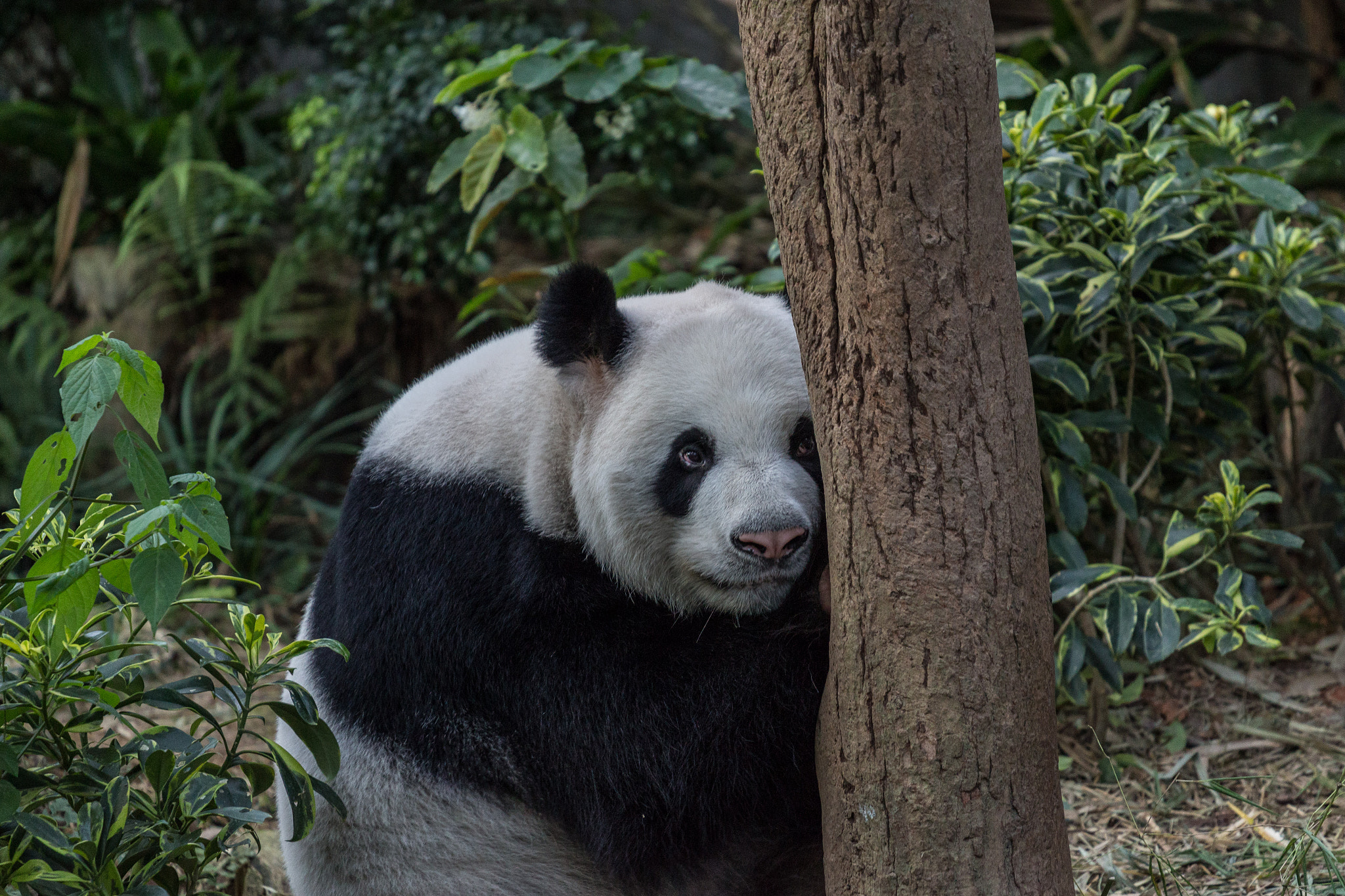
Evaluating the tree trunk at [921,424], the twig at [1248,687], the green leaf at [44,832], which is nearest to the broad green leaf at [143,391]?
the green leaf at [44,832]

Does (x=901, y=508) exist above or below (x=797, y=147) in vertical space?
below

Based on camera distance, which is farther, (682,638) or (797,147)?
(682,638)

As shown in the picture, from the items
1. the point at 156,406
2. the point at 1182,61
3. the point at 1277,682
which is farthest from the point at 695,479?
the point at 1182,61

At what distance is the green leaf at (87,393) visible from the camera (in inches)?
75.3

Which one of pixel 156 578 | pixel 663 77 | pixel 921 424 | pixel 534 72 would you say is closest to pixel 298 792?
pixel 156 578

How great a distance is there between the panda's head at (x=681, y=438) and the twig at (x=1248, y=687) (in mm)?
1902

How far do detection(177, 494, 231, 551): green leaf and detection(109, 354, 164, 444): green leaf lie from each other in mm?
131

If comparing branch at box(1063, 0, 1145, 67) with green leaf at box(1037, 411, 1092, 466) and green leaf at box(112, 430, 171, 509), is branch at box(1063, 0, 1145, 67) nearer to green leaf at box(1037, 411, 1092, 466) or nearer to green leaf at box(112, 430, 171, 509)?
green leaf at box(1037, 411, 1092, 466)

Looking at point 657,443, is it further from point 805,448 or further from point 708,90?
point 708,90

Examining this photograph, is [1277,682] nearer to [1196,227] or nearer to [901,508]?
[1196,227]

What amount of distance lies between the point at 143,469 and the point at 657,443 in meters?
1.07

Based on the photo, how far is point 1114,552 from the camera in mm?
3391

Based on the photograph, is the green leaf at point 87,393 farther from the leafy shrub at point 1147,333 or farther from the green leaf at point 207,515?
the leafy shrub at point 1147,333

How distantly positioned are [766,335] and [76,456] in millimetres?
1464
